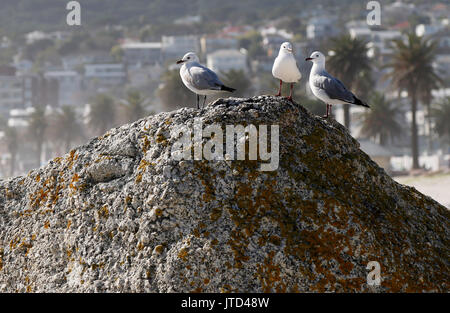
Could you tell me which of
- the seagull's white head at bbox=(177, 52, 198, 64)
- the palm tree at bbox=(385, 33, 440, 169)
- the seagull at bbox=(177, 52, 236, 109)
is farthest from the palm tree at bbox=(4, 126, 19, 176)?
the seagull at bbox=(177, 52, 236, 109)

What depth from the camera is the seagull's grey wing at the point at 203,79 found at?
719cm

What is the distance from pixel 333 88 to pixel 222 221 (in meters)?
2.32

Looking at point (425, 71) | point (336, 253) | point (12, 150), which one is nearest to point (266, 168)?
point (336, 253)

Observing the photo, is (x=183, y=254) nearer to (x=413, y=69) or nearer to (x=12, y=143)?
(x=413, y=69)

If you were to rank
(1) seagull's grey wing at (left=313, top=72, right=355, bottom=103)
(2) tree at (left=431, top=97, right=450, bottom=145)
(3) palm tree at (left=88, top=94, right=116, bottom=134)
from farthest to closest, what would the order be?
1. (3) palm tree at (left=88, top=94, right=116, bottom=134)
2. (2) tree at (left=431, top=97, right=450, bottom=145)
3. (1) seagull's grey wing at (left=313, top=72, right=355, bottom=103)

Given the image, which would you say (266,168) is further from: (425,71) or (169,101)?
(169,101)

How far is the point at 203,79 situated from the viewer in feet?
23.7

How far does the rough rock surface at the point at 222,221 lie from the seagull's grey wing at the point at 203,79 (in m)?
1.01

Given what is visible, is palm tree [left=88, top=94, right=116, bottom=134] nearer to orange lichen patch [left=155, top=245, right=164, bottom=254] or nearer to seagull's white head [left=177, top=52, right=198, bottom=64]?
seagull's white head [left=177, top=52, right=198, bottom=64]

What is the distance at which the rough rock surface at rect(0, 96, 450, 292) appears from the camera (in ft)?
17.7

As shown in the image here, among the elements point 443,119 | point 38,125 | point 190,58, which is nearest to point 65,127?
point 38,125

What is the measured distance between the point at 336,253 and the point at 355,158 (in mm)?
927

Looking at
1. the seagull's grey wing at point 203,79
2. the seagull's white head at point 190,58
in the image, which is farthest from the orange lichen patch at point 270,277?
the seagull's white head at point 190,58
